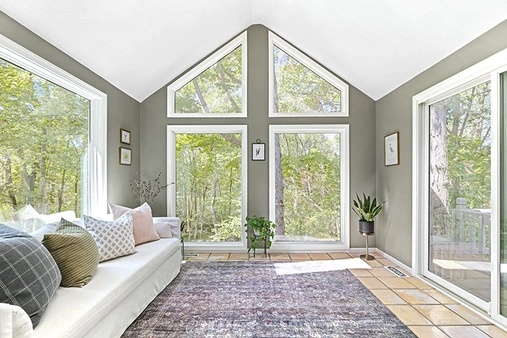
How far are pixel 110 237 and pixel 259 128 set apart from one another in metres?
2.69

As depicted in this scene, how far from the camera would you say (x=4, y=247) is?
1.63 metres

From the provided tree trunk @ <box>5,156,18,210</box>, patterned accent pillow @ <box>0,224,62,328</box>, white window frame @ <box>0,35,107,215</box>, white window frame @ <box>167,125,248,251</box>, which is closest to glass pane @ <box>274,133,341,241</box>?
Result: white window frame @ <box>167,125,248,251</box>

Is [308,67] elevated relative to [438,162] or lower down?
elevated

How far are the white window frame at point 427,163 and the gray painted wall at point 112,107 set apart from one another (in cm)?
348

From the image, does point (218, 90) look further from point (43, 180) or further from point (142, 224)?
point (43, 180)

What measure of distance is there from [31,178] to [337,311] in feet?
9.01

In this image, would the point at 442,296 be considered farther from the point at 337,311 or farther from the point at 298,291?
the point at 298,291

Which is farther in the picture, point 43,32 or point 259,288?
point 259,288

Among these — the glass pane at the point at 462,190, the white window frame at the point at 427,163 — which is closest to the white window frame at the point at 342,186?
the white window frame at the point at 427,163

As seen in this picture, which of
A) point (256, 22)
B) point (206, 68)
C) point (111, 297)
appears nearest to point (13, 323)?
point (111, 297)

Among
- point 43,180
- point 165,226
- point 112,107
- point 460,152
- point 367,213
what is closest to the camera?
point 43,180

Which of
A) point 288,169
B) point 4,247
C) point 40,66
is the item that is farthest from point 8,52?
point 288,169

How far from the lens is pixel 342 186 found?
4.95 m

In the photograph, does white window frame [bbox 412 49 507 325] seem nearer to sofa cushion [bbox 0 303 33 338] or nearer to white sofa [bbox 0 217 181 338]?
white sofa [bbox 0 217 181 338]
